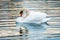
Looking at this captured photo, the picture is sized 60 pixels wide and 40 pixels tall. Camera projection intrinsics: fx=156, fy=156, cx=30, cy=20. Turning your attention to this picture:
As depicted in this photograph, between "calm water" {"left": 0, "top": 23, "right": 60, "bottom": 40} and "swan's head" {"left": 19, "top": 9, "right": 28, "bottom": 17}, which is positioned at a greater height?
"swan's head" {"left": 19, "top": 9, "right": 28, "bottom": 17}

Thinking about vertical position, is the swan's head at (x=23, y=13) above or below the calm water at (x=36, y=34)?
above

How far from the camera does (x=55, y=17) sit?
1378 millimetres

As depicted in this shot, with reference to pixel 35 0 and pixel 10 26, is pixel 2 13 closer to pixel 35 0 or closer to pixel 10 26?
pixel 10 26

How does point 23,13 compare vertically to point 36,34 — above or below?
above

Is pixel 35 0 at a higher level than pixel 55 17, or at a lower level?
higher

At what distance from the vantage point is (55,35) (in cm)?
120

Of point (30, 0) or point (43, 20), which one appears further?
point (30, 0)

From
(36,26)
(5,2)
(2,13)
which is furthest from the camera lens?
(5,2)

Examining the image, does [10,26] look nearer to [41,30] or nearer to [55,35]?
[41,30]

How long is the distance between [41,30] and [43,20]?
8 cm

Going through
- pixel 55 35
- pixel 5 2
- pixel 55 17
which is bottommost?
pixel 55 35

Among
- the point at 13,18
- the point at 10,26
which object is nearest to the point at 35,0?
the point at 13,18

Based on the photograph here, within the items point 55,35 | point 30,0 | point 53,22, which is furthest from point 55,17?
point 30,0

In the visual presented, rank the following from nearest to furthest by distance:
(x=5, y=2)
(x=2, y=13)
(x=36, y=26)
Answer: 1. (x=36, y=26)
2. (x=2, y=13)
3. (x=5, y=2)
